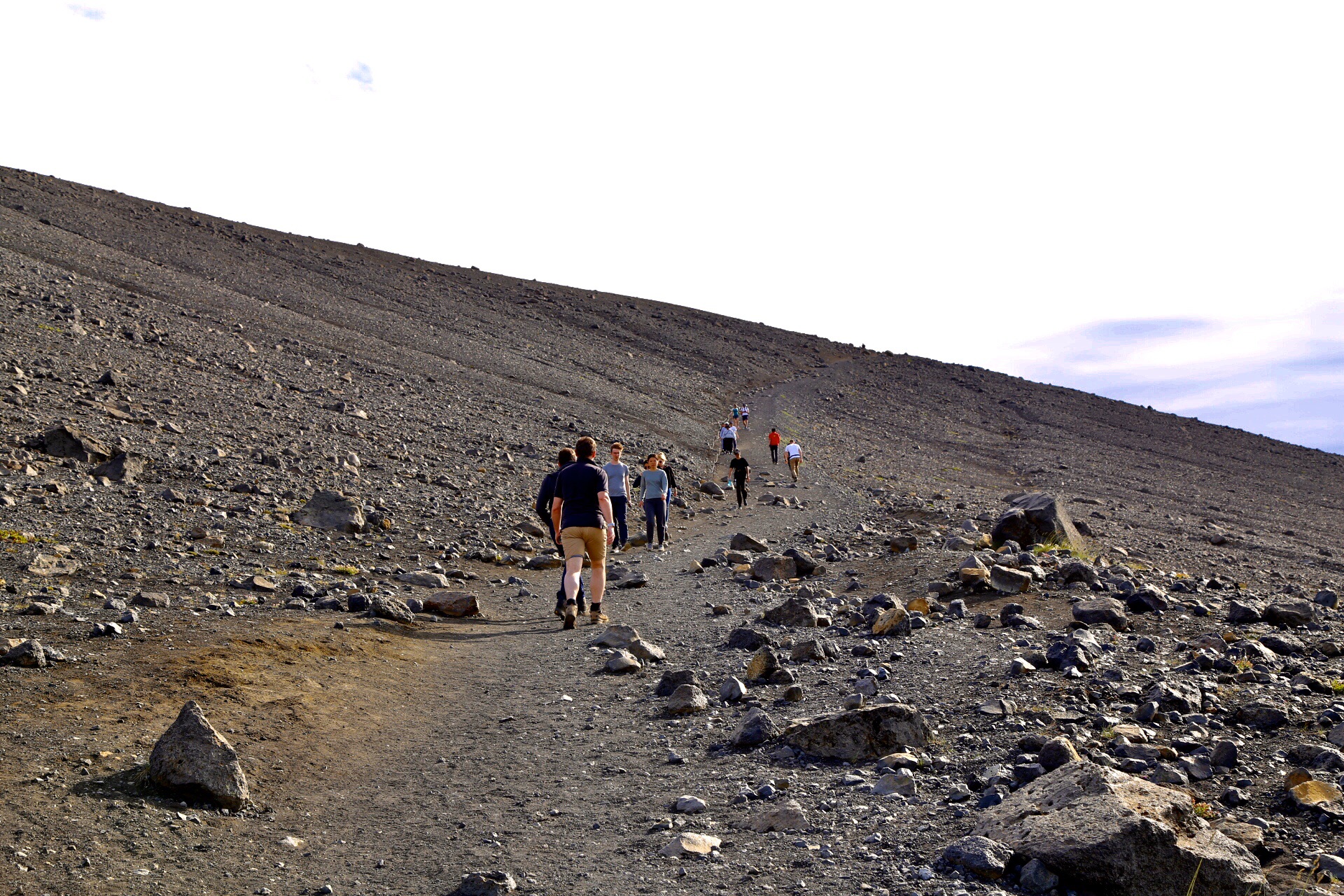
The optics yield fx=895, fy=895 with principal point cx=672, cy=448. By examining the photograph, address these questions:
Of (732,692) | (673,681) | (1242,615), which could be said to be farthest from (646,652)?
(1242,615)

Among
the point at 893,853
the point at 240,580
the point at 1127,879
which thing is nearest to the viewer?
the point at 1127,879

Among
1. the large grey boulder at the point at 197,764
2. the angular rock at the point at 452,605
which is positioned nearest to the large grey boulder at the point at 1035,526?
the angular rock at the point at 452,605

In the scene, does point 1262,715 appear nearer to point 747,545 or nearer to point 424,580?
point 424,580

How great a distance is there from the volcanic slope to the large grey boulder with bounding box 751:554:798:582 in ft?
1.43

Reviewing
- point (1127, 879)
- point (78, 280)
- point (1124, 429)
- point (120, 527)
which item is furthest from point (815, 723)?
point (1124, 429)

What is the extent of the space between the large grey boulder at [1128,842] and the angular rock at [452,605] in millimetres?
7714

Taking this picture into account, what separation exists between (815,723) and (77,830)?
401 centimetres

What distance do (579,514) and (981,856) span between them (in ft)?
21.9

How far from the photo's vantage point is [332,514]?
1458 cm

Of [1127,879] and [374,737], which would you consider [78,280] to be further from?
[1127,879]

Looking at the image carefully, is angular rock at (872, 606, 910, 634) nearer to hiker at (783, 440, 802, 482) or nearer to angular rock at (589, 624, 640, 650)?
angular rock at (589, 624, 640, 650)

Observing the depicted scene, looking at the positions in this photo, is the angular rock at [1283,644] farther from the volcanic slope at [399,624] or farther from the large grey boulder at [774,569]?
the large grey boulder at [774,569]

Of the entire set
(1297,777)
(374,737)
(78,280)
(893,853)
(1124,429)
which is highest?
(1124,429)

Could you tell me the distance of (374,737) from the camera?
251 inches
